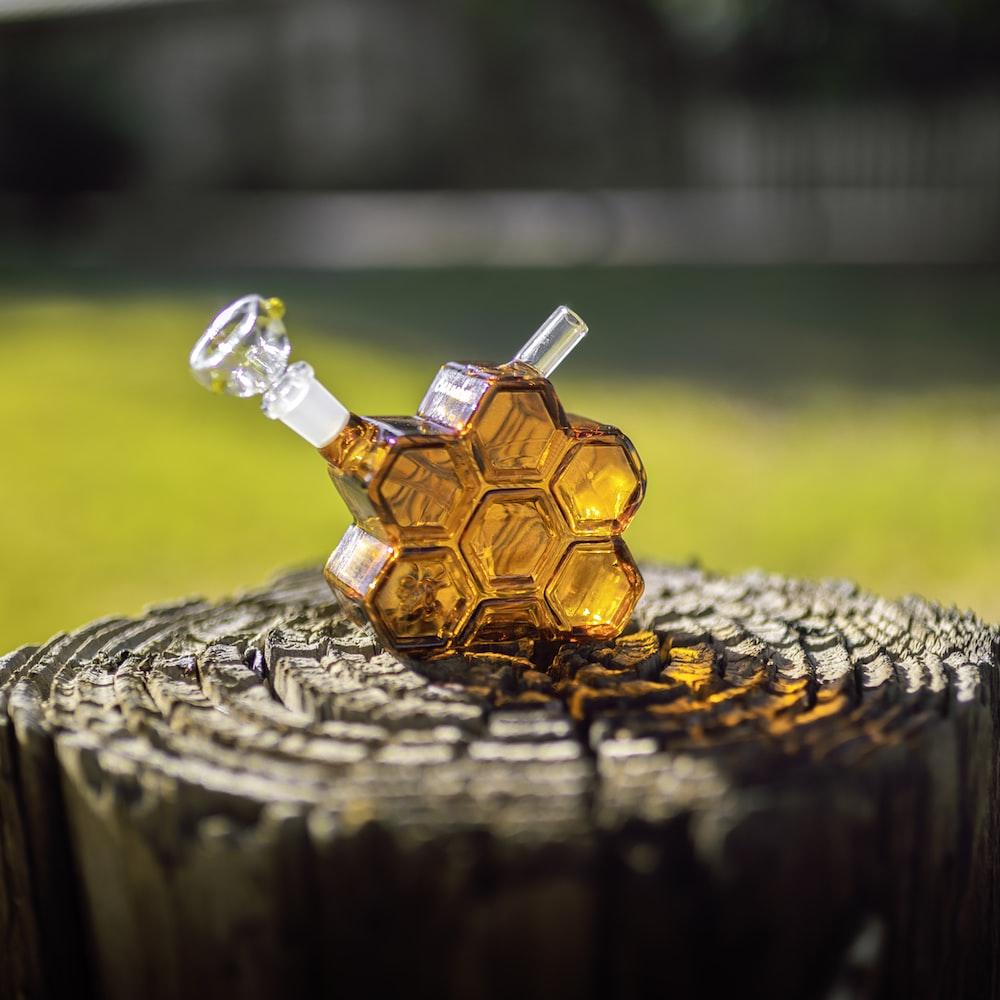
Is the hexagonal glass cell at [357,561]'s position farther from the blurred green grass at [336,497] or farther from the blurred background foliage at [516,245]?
the blurred background foliage at [516,245]

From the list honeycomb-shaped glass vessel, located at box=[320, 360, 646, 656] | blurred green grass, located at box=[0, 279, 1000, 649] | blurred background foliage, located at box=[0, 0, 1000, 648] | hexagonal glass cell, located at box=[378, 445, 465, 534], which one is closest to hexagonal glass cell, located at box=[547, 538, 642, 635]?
honeycomb-shaped glass vessel, located at box=[320, 360, 646, 656]

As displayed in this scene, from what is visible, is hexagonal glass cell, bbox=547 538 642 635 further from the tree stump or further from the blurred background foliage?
the blurred background foliage

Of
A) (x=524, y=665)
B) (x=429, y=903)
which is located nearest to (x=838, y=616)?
(x=524, y=665)

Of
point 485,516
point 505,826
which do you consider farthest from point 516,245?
point 505,826

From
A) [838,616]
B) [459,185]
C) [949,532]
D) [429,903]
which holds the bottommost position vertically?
[429,903]

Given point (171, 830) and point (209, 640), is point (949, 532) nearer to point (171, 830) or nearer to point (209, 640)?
point (209, 640)

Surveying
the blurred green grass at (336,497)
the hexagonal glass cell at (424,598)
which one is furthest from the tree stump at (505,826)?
the blurred green grass at (336,497)

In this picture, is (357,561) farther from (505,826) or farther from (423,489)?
(505,826)
